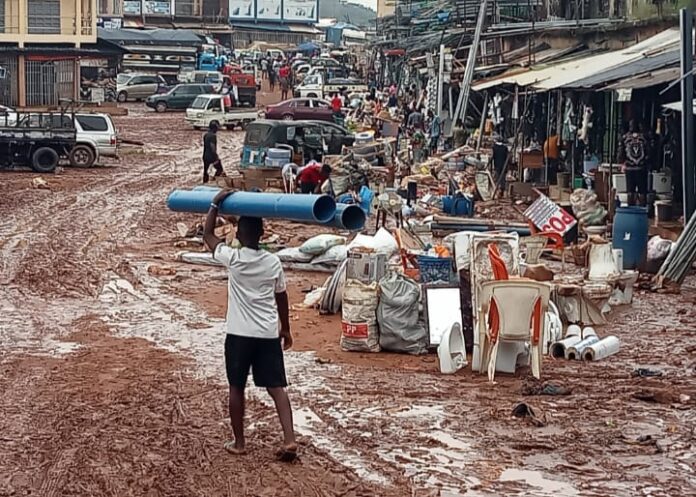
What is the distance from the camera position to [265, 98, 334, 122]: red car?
46469 millimetres

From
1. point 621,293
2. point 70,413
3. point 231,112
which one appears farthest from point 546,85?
point 231,112

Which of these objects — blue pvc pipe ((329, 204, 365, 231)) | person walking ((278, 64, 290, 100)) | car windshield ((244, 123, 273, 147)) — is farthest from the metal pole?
person walking ((278, 64, 290, 100))

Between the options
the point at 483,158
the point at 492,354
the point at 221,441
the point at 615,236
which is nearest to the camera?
the point at 221,441

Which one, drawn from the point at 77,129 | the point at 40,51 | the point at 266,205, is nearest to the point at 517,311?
the point at 266,205

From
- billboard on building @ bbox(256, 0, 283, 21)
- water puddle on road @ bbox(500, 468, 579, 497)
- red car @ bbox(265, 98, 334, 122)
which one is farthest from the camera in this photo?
billboard on building @ bbox(256, 0, 283, 21)

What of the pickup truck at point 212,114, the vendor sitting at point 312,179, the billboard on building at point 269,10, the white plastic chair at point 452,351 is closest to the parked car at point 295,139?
the vendor sitting at point 312,179

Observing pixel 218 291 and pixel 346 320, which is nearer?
pixel 346 320

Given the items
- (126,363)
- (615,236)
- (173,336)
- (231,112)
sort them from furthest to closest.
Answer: (231,112), (615,236), (173,336), (126,363)

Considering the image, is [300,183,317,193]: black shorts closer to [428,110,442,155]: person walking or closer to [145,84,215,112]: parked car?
[428,110,442,155]: person walking

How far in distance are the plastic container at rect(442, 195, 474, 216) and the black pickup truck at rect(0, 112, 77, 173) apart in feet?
37.2

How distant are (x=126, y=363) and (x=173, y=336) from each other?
53.7 inches

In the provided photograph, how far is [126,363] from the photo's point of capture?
11.2 meters

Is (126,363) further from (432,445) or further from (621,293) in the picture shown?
(621,293)

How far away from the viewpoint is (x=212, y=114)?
45.6 metres
